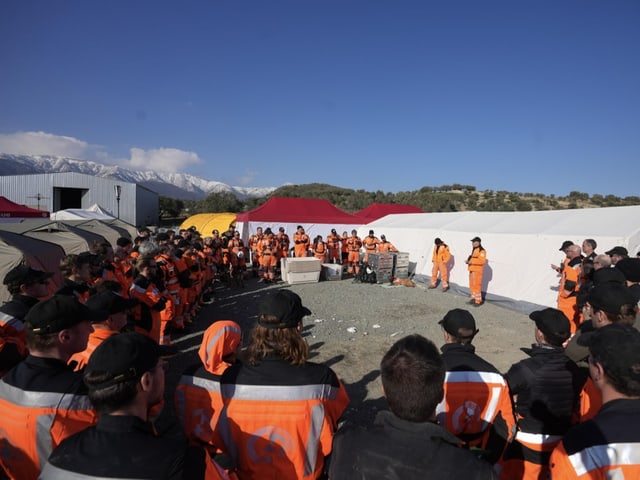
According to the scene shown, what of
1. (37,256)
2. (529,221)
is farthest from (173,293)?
(529,221)

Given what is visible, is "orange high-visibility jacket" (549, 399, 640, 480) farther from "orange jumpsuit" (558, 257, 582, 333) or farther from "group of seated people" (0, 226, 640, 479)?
"orange jumpsuit" (558, 257, 582, 333)

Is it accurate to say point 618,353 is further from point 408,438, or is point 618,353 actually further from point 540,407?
point 408,438

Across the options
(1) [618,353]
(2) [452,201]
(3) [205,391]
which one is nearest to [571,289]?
(1) [618,353]

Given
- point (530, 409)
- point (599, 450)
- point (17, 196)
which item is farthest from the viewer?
point (17, 196)

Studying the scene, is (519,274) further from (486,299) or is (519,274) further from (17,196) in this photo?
(17,196)

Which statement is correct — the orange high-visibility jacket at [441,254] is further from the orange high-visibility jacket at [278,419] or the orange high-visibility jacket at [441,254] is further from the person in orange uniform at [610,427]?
the orange high-visibility jacket at [278,419]

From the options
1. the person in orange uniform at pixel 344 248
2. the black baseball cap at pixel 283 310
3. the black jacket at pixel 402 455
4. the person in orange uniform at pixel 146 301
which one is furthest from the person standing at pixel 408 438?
the person in orange uniform at pixel 344 248

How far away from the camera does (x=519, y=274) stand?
31.1 feet

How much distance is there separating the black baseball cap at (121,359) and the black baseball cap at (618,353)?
2.01 m

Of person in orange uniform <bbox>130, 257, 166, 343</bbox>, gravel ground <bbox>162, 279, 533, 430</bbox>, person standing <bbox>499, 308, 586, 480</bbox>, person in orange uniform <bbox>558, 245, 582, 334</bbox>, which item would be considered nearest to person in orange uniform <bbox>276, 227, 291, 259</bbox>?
gravel ground <bbox>162, 279, 533, 430</bbox>

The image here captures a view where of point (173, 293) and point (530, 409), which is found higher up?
point (530, 409)

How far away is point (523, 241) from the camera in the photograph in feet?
31.6

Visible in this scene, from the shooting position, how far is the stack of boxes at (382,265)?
12406mm

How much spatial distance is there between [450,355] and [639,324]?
2.08m
